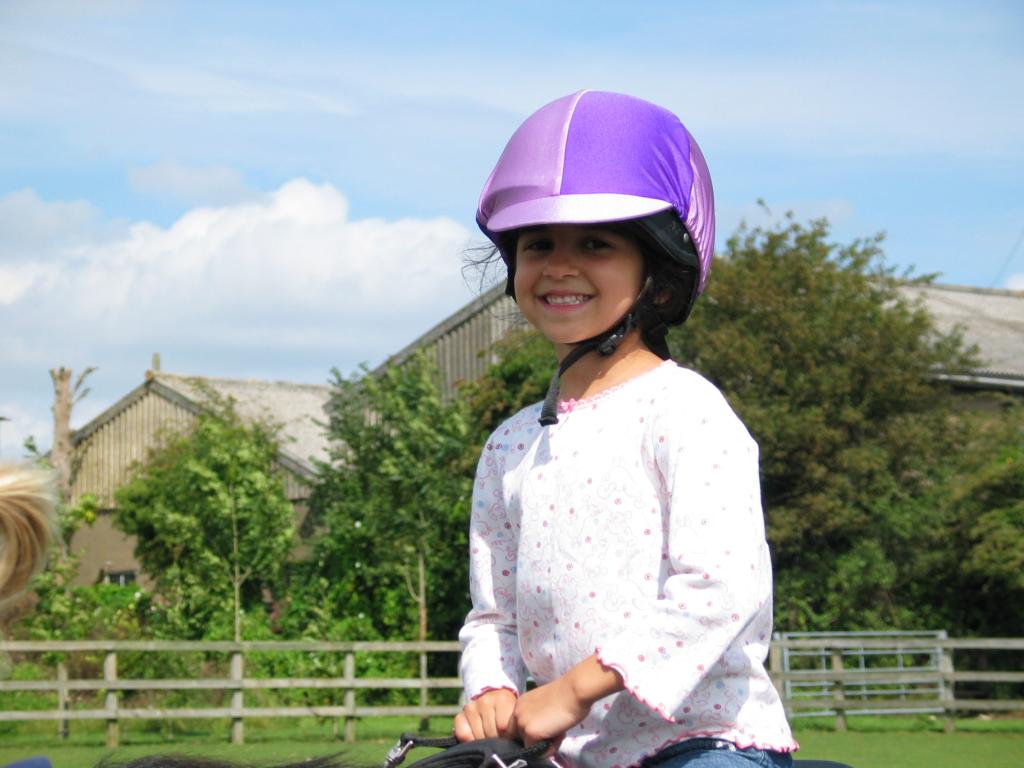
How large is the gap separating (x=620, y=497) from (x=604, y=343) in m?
0.28

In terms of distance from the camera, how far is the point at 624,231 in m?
2.12

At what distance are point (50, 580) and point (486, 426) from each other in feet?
23.2

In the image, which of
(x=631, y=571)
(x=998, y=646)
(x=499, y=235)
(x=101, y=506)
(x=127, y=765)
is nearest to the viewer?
(x=127, y=765)

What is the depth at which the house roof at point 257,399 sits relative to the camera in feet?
108

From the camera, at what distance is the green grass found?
11.3 metres

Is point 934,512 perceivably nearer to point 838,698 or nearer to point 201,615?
point 838,698

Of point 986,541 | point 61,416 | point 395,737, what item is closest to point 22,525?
point 395,737

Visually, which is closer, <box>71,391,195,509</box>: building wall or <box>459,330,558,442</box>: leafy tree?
<box>459,330,558,442</box>: leafy tree

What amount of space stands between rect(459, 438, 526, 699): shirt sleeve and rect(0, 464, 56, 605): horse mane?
0.74 meters

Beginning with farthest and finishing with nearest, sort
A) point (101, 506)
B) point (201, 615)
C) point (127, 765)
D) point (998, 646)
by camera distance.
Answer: point (101, 506), point (201, 615), point (998, 646), point (127, 765)

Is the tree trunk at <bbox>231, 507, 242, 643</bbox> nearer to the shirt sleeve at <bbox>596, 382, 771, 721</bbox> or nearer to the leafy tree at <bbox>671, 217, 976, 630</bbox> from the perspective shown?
the leafy tree at <bbox>671, 217, 976, 630</bbox>

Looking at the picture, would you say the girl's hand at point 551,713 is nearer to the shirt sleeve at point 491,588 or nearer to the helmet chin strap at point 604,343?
the shirt sleeve at point 491,588

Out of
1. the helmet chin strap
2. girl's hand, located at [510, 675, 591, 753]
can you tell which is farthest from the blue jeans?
the helmet chin strap

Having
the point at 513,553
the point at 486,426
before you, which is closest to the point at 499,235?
the point at 513,553
